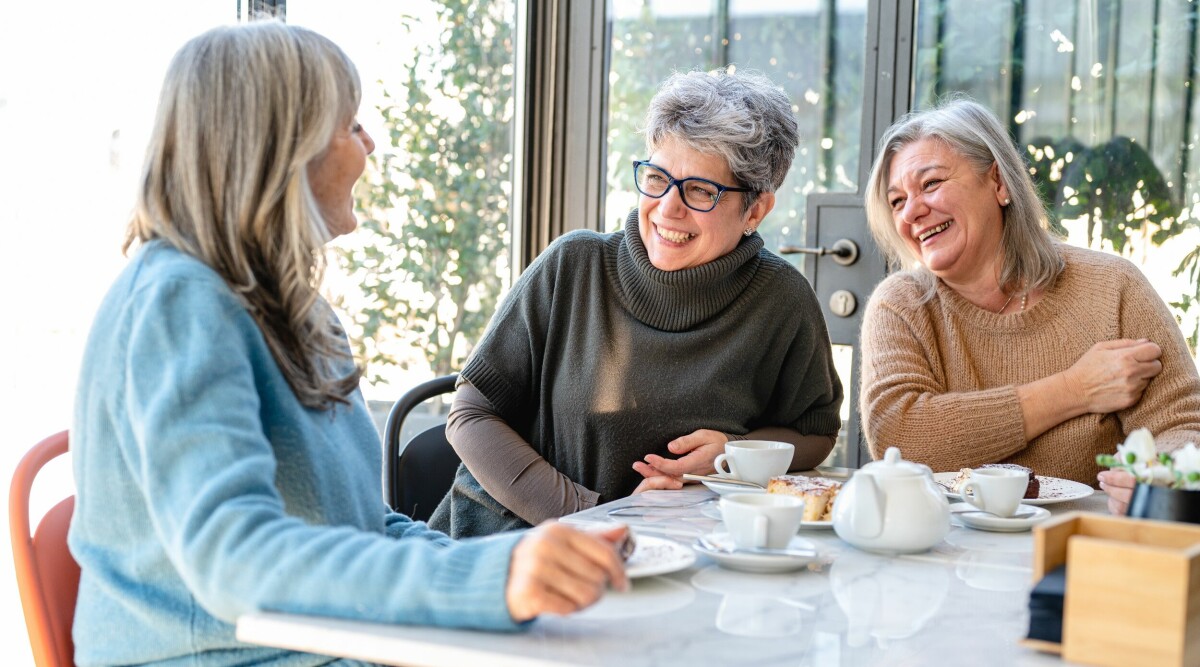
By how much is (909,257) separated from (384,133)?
63.3 inches

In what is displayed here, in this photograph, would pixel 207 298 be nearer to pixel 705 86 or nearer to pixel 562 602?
A: pixel 562 602

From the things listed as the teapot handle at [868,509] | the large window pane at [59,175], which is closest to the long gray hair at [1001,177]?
the teapot handle at [868,509]

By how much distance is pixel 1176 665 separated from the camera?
841 millimetres

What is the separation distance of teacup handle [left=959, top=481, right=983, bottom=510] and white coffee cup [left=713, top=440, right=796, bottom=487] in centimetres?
23

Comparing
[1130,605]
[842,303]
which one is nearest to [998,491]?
[1130,605]

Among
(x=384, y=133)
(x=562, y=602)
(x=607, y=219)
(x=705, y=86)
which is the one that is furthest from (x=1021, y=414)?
(x=384, y=133)

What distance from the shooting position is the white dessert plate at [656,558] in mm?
1071

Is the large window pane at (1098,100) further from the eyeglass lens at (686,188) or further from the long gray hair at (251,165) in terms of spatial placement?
the long gray hair at (251,165)

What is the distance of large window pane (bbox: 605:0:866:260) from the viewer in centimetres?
312

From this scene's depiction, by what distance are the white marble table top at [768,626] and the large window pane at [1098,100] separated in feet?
6.36

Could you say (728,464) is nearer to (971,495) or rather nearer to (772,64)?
(971,495)

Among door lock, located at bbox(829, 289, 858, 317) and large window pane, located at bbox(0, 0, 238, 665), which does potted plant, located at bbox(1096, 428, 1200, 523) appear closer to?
large window pane, located at bbox(0, 0, 238, 665)

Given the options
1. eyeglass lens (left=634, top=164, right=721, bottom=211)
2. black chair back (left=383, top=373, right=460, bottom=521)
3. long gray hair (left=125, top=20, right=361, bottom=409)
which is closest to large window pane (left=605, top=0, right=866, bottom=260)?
eyeglass lens (left=634, top=164, right=721, bottom=211)

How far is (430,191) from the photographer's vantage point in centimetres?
331
